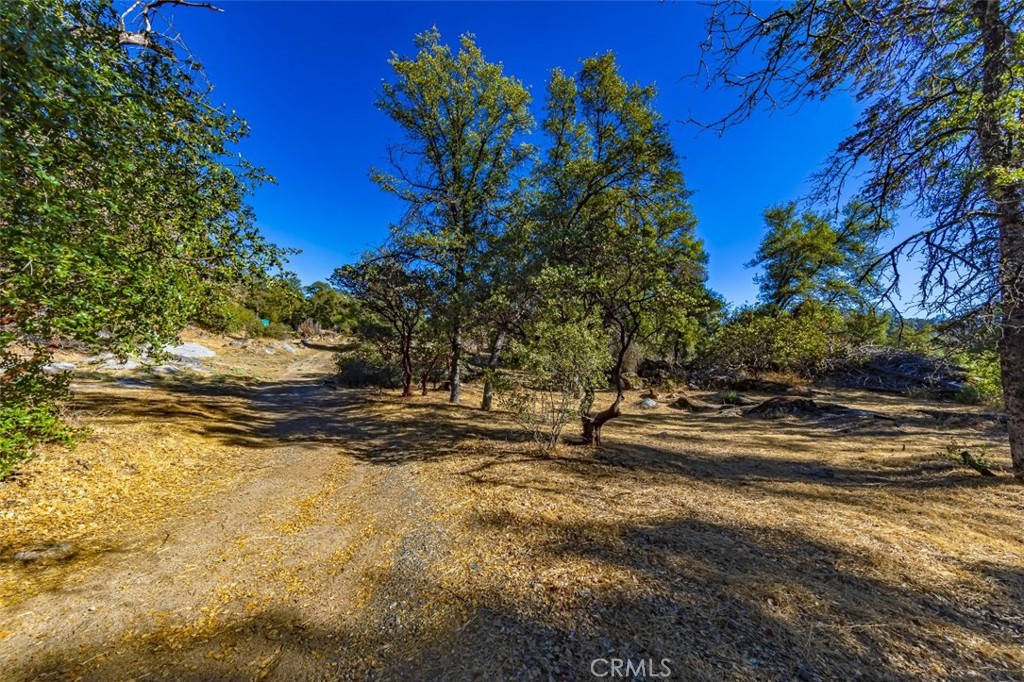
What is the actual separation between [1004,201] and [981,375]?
283 inches

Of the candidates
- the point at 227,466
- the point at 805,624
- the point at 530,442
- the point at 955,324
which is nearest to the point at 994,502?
the point at 955,324

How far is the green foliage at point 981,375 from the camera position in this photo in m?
6.42

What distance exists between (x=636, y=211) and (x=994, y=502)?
1089 centimetres

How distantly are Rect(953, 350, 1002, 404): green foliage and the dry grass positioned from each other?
1.86m

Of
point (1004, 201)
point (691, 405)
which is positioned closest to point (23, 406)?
point (1004, 201)

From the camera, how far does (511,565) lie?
375 centimetres

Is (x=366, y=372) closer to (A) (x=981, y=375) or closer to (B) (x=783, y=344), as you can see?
(B) (x=783, y=344)

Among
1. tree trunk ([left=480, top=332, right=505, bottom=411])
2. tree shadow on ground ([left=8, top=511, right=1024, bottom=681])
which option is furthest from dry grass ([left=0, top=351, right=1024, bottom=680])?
tree trunk ([left=480, top=332, right=505, bottom=411])

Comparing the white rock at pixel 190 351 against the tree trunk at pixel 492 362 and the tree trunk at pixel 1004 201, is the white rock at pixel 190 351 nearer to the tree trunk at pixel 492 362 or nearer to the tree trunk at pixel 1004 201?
the tree trunk at pixel 492 362

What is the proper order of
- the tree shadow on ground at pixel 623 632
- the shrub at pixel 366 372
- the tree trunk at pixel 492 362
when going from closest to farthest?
the tree shadow on ground at pixel 623 632, the tree trunk at pixel 492 362, the shrub at pixel 366 372

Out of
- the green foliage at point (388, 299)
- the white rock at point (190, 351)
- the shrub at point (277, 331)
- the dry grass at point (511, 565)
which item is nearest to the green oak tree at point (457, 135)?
the green foliage at point (388, 299)

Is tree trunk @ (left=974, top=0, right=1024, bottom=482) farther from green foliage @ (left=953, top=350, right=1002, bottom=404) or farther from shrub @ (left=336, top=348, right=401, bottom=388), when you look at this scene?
shrub @ (left=336, top=348, right=401, bottom=388)

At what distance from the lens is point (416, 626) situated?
9.80 ft

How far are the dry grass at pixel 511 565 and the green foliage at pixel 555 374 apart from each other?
92 cm
